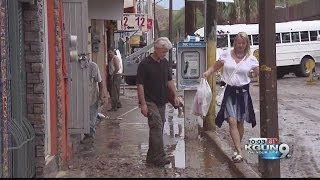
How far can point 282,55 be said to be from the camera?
104ft

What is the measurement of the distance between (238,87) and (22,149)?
3.26 meters

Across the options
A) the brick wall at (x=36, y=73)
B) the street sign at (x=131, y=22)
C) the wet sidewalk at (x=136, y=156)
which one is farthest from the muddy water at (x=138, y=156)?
the street sign at (x=131, y=22)

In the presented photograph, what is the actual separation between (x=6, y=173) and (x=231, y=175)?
323 centimetres

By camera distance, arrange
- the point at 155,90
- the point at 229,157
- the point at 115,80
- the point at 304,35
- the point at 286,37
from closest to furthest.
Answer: the point at 155,90
the point at 229,157
the point at 115,80
the point at 286,37
the point at 304,35

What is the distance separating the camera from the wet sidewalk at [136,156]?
26.6 ft

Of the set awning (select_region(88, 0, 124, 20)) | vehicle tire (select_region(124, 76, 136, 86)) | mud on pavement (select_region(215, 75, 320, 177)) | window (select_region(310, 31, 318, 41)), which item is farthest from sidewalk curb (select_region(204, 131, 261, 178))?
window (select_region(310, 31, 318, 41))

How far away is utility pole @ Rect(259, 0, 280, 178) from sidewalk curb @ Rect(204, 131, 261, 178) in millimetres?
818

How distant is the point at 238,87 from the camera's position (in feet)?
27.5

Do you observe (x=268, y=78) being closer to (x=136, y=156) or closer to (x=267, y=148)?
(x=267, y=148)

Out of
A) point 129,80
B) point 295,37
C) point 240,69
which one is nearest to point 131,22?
point 129,80

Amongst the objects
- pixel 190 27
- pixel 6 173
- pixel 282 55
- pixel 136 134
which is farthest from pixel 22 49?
pixel 282 55

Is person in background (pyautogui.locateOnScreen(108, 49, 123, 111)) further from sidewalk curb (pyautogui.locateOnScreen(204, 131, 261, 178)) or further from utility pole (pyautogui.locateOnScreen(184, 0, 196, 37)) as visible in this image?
sidewalk curb (pyautogui.locateOnScreen(204, 131, 261, 178))

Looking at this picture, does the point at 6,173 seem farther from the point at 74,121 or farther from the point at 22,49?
the point at 74,121

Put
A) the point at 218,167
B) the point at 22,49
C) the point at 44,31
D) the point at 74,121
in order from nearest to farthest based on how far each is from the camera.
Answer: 1. the point at 22,49
2. the point at 44,31
3. the point at 218,167
4. the point at 74,121
